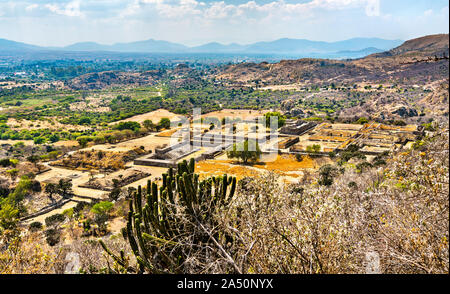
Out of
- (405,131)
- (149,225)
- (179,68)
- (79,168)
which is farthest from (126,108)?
(179,68)

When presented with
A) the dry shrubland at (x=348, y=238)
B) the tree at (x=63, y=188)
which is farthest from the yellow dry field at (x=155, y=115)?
the dry shrubland at (x=348, y=238)

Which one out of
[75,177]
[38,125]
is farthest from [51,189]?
[38,125]

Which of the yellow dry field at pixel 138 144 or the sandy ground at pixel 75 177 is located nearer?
the sandy ground at pixel 75 177

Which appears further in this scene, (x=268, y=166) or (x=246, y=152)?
(x=246, y=152)

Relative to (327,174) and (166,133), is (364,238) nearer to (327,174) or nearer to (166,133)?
(327,174)

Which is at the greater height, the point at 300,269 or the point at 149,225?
the point at 300,269

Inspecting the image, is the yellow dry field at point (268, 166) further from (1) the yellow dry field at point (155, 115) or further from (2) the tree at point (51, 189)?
(1) the yellow dry field at point (155, 115)

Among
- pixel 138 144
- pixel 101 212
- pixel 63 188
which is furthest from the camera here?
pixel 138 144
